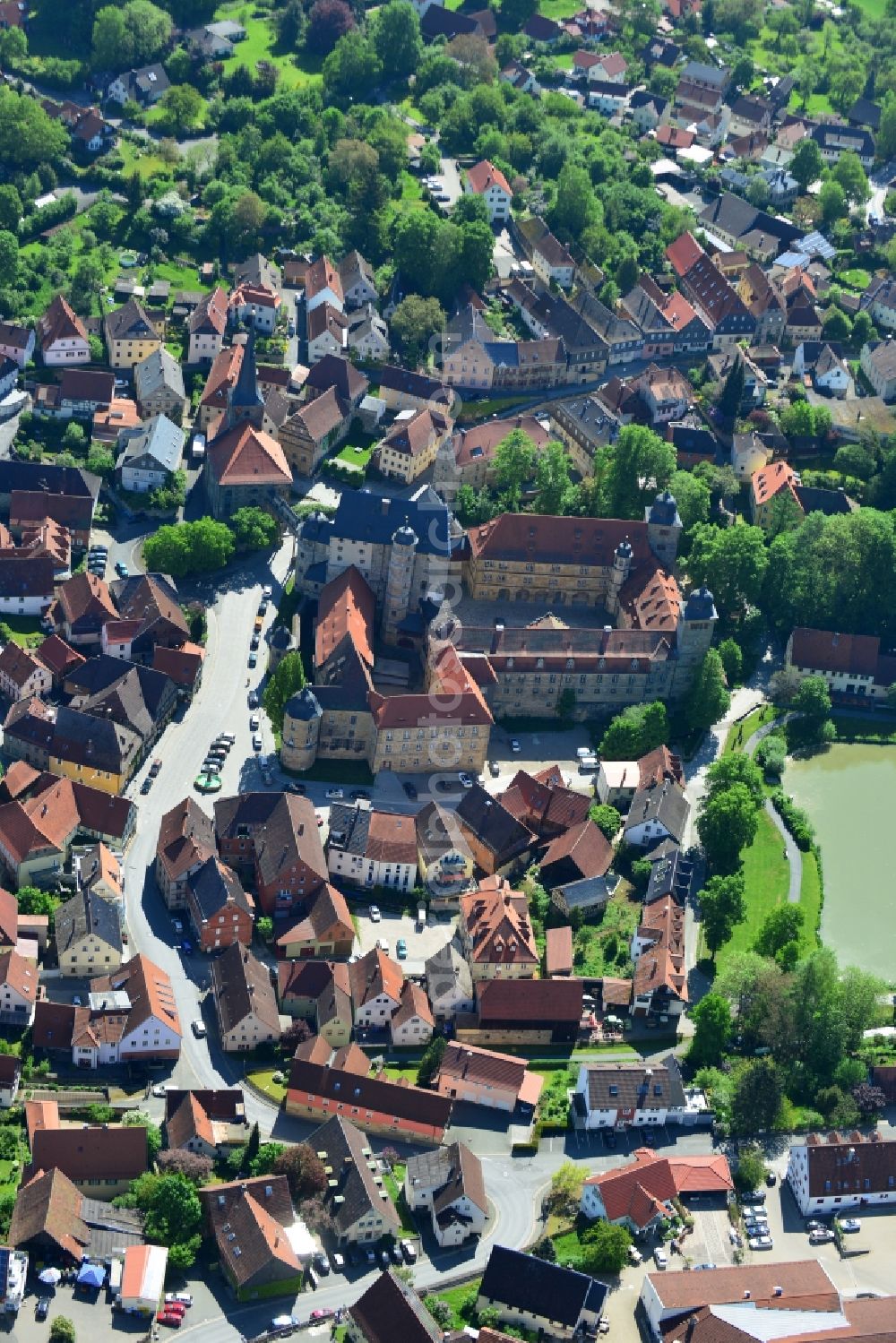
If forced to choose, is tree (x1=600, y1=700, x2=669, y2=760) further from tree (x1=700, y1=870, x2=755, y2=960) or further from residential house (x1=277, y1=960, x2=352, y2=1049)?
residential house (x1=277, y1=960, x2=352, y2=1049)

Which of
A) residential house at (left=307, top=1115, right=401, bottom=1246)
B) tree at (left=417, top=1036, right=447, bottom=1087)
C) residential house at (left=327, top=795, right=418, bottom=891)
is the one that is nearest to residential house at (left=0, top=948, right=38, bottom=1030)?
residential house at (left=307, top=1115, right=401, bottom=1246)

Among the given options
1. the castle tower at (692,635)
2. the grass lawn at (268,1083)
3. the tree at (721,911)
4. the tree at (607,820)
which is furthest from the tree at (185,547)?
the grass lawn at (268,1083)

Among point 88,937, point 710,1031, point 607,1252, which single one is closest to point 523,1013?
point 710,1031

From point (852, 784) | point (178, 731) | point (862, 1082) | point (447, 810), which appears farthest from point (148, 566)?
point (862, 1082)

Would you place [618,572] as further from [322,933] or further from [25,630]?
[25,630]

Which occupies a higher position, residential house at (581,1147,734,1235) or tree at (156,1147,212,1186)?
tree at (156,1147,212,1186)

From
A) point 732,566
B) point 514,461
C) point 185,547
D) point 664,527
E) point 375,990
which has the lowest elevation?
point 375,990
